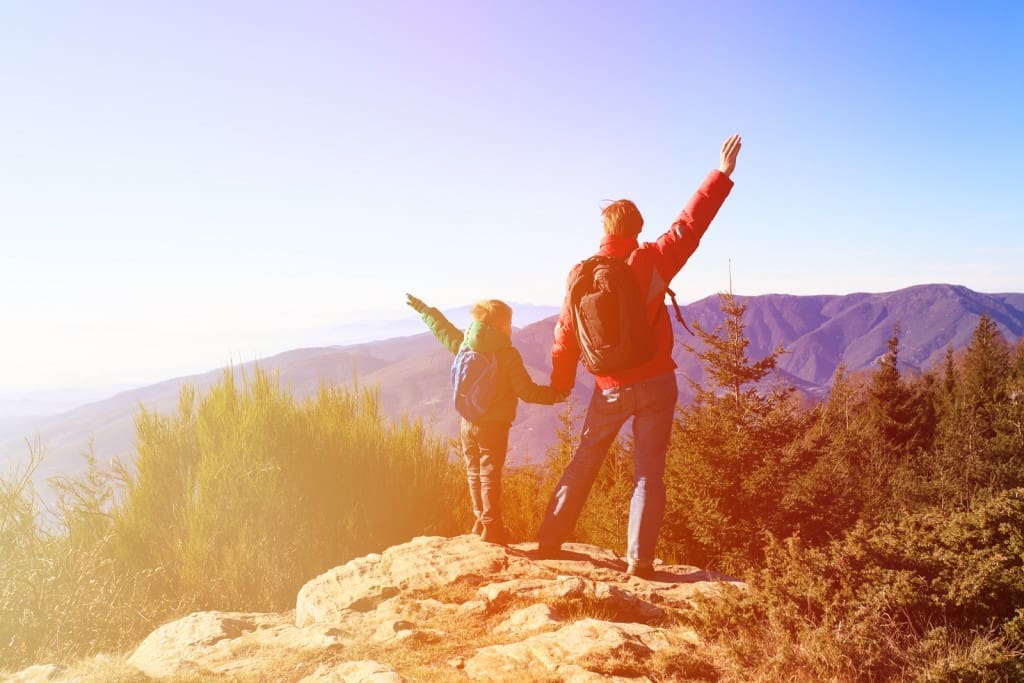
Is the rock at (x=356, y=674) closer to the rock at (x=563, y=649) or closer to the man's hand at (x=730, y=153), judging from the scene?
the rock at (x=563, y=649)

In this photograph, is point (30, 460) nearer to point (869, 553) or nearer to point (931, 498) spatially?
point (869, 553)

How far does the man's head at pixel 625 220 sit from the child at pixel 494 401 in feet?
3.34

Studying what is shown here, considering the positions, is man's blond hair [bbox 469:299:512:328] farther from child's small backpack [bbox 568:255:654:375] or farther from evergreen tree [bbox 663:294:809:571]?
evergreen tree [bbox 663:294:809:571]

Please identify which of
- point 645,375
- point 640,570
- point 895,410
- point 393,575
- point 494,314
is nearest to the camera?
point 645,375

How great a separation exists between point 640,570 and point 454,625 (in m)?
1.30

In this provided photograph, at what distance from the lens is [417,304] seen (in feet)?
16.4

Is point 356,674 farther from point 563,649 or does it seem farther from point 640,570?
point 640,570

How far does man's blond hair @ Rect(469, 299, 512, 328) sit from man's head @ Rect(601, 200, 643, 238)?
0.97m

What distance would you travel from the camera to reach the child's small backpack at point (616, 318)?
3.90m

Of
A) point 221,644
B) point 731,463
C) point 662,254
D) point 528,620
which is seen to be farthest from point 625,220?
point 731,463

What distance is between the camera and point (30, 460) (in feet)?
17.1

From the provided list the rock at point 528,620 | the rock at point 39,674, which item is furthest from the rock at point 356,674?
the rock at point 39,674

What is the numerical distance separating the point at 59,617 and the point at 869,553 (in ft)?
18.0

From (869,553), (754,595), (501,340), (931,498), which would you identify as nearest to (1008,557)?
(869,553)
